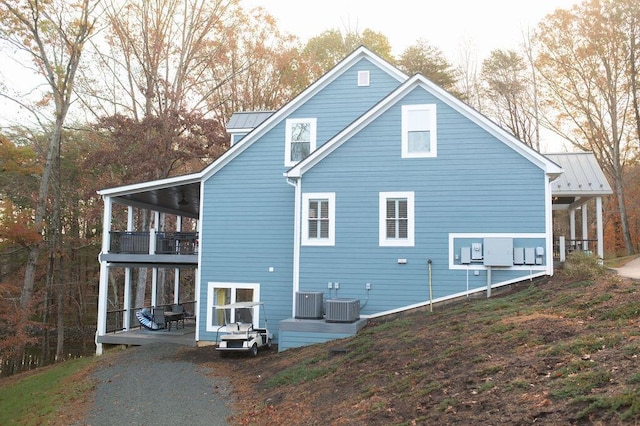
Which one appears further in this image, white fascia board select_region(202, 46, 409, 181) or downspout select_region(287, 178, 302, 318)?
white fascia board select_region(202, 46, 409, 181)

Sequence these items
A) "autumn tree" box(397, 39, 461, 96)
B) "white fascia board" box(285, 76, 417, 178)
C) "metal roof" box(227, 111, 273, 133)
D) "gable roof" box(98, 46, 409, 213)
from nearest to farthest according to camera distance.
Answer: "white fascia board" box(285, 76, 417, 178)
"gable roof" box(98, 46, 409, 213)
"metal roof" box(227, 111, 273, 133)
"autumn tree" box(397, 39, 461, 96)

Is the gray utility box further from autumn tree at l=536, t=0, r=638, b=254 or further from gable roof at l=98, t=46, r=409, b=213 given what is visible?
autumn tree at l=536, t=0, r=638, b=254

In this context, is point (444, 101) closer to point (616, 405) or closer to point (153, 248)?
point (153, 248)

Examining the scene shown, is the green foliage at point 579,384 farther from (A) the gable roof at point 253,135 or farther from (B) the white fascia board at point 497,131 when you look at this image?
(A) the gable roof at point 253,135

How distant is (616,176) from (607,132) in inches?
107

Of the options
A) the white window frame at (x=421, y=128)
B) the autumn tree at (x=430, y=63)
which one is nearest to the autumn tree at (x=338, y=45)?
the autumn tree at (x=430, y=63)

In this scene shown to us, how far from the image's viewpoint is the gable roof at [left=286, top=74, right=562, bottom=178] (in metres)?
14.9

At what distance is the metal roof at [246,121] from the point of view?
21.3m

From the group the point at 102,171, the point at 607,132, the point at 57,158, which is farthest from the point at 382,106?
the point at 102,171

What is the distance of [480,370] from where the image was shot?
768cm

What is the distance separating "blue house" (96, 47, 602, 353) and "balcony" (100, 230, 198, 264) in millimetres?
138

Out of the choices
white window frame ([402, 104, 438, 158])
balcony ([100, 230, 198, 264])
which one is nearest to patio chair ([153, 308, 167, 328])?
balcony ([100, 230, 198, 264])

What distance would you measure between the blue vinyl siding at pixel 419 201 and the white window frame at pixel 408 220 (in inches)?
5.4

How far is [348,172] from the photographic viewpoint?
637 inches
